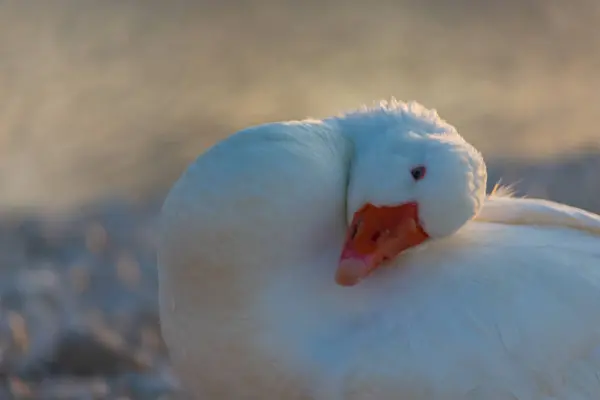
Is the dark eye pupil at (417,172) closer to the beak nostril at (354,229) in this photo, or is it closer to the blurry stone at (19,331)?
the beak nostril at (354,229)

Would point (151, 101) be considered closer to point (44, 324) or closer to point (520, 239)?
point (44, 324)

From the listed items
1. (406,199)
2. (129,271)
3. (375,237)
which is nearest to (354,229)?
(375,237)

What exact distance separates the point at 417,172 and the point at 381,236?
233 mm

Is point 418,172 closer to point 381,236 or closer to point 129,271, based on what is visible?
point 381,236

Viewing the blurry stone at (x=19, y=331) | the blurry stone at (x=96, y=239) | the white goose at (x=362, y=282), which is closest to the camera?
the white goose at (x=362, y=282)

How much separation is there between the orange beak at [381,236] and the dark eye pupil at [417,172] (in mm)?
91

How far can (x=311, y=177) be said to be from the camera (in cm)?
392

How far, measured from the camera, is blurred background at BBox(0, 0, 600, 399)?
7.55 m

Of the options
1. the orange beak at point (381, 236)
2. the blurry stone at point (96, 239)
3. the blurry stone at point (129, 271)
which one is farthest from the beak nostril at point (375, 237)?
the blurry stone at point (96, 239)

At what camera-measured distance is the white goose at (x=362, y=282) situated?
369 cm

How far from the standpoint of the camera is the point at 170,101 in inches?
464

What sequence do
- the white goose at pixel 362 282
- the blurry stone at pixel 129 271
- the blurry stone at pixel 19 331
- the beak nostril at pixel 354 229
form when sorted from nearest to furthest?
the white goose at pixel 362 282 < the beak nostril at pixel 354 229 < the blurry stone at pixel 19 331 < the blurry stone at pixel 129 271

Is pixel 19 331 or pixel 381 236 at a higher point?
pixel 381 236

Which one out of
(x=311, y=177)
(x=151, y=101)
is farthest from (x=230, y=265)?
(x=151, y=101)
